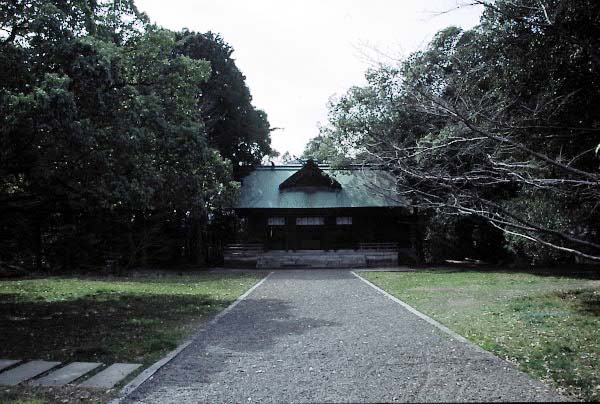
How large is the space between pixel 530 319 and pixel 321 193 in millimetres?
19389

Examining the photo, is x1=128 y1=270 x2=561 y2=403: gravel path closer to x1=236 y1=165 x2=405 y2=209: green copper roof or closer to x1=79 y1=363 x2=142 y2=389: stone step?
x1=79 y1=363 x2=142 y2=389: stone step

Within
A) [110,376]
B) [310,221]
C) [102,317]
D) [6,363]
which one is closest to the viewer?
[110,376]

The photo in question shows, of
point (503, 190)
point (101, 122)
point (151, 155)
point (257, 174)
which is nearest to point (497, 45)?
point (101, 122)

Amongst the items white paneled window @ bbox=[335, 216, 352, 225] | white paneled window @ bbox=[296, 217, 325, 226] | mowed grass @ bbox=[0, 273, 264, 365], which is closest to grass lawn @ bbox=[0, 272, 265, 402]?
mowed grass @ bbox=[0, 273, 264, 365]

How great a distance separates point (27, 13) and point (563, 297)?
13.2 m

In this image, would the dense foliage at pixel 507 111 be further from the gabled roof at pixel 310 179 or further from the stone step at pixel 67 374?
the gabled roof at pixel 310 179

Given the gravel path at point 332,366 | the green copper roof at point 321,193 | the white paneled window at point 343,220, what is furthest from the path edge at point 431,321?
the white paneled window at point 343,220

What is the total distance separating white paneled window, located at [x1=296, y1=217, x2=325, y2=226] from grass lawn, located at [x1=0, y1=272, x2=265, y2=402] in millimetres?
11910

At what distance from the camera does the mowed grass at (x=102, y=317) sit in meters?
6.26

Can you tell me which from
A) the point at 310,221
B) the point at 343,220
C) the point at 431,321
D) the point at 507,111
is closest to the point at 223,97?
the point at 310,221

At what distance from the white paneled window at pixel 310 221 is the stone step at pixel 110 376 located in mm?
21830

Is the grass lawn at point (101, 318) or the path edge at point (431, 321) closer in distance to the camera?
the grass lawn at point (101, 318)

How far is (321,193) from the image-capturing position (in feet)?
89.7

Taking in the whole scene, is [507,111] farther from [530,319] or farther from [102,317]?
[102,317]
